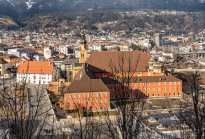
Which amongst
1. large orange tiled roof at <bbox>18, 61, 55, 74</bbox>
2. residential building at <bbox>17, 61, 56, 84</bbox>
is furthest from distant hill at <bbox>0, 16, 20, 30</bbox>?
residential building at <bbox>17, 61, 56, 84</bbox>

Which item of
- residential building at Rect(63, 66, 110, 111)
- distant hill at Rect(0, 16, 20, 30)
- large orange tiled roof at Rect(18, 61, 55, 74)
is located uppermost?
distant hill at Rect(0, 16, 20, 30)

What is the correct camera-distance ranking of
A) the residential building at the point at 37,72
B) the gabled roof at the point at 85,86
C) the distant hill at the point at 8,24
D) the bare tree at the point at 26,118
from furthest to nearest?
1. the distant hill at the point at 8,24
2. the residential building at the point at 37,72
3. the gabled roof at the point at 85,86
4. the bare tree at the point at 26,118

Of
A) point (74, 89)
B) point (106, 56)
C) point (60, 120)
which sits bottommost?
point (60, 120)

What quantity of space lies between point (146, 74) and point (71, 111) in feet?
37.4

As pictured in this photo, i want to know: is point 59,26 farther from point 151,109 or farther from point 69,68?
point 151,109

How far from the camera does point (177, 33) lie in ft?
625

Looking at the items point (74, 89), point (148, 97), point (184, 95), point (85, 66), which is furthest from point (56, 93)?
point (184, 95)

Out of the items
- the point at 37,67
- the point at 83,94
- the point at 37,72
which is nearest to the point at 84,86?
the point at 83,94

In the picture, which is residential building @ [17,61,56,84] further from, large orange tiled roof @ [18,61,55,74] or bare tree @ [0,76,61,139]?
bare tree @ [0,76,61,139]

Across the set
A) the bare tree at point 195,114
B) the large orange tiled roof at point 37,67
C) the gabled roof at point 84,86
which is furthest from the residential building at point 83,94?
the bare tree at point 195,114

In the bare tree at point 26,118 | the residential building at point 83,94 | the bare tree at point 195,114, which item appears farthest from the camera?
the residential building at point 83,94

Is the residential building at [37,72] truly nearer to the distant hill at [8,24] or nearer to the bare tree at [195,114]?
the bare tree at [195,114]

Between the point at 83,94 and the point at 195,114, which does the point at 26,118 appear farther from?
the point at 83,94

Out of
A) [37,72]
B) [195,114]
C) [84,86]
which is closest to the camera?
[195,114]
